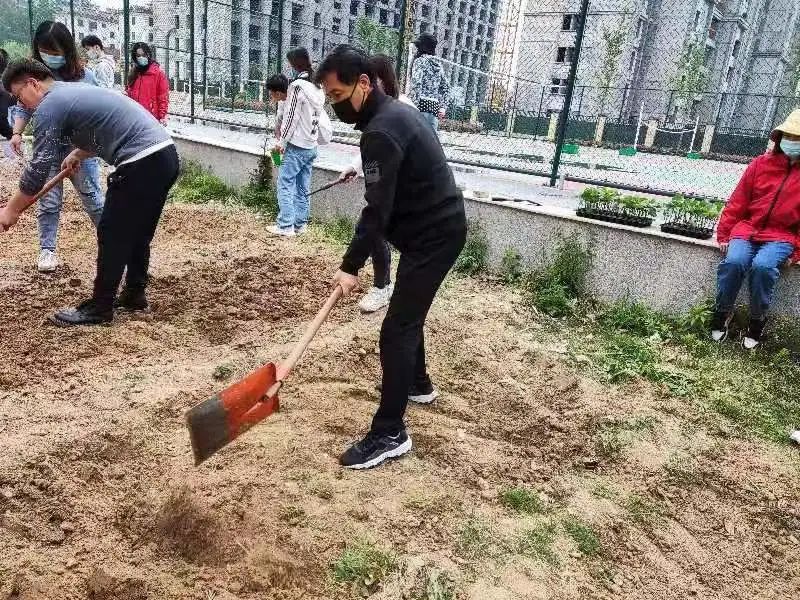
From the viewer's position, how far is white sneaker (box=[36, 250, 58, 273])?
4633 mm

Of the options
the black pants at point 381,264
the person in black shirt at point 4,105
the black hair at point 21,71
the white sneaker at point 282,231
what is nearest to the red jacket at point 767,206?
the black pants at point 381,264

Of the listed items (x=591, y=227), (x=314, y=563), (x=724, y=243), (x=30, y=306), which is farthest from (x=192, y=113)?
(x=314, y=563)

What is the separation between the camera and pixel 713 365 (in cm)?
395

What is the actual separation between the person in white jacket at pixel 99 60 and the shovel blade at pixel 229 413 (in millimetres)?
6713

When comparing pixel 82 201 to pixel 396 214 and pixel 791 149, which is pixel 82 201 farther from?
pixel 791 149

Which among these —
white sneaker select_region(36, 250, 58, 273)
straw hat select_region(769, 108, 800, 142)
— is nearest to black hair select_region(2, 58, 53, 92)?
white sneaker select_region(36, 250, 58, 273)

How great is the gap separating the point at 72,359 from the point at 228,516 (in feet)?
5.61

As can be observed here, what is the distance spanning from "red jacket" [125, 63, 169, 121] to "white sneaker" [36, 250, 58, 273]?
3632 millimetres

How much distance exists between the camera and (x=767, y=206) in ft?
13.2

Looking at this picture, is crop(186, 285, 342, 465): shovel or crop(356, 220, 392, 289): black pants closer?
crop(186, 285, 342, 465): shovel

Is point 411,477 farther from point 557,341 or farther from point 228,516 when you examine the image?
point 557,341

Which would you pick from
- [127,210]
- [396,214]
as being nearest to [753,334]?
[396,214]

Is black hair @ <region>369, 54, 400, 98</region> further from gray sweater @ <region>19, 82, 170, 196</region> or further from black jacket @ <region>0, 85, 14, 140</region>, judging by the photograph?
black jacket @ <region>0, 85, 14, 140</region>

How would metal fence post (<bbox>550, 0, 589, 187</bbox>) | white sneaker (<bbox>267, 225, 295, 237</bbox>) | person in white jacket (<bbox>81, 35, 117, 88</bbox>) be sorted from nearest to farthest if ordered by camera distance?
metal fence post (<bbox>550, 0, 589, 187</bbox>) → white sneaker (<bbox>267, 225, 295, 237</bbox>) → person in white jacket (<bbox>81, 35, 117, 88</bbox>)
